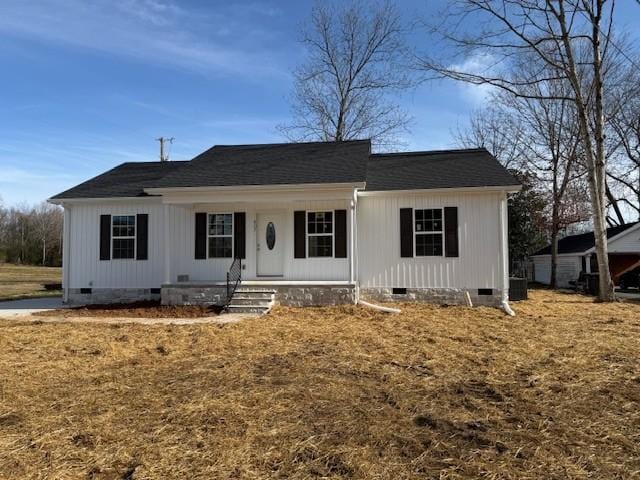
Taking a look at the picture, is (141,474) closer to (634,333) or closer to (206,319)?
(206,319)

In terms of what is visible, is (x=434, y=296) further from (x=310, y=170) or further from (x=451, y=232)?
(x=310, y=170)

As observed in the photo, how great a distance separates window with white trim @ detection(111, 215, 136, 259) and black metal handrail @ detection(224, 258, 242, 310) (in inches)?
120

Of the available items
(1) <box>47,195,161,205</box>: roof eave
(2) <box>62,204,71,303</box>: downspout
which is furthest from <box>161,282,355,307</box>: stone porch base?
(2) <box>62,204,71,303</box>: downspout

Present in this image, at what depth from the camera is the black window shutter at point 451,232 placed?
12.3 meters

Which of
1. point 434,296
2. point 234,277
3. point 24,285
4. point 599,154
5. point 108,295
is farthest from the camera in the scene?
point 24,285

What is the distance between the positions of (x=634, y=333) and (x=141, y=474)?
28.9ft

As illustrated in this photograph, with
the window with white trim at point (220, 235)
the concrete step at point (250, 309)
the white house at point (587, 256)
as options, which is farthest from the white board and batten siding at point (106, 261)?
the white house at point (587, 256)

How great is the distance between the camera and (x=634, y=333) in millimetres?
8734

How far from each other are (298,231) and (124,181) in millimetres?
6013

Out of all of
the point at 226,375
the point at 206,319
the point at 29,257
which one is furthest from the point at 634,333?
the point at 29,257

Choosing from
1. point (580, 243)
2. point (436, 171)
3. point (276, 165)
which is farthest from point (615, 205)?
point (276, 165)

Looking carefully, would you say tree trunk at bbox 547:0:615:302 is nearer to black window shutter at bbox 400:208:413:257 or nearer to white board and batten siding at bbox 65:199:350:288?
black window shutter at bbox 400:208:413:257

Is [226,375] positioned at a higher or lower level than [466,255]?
lower

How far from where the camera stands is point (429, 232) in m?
12.5
